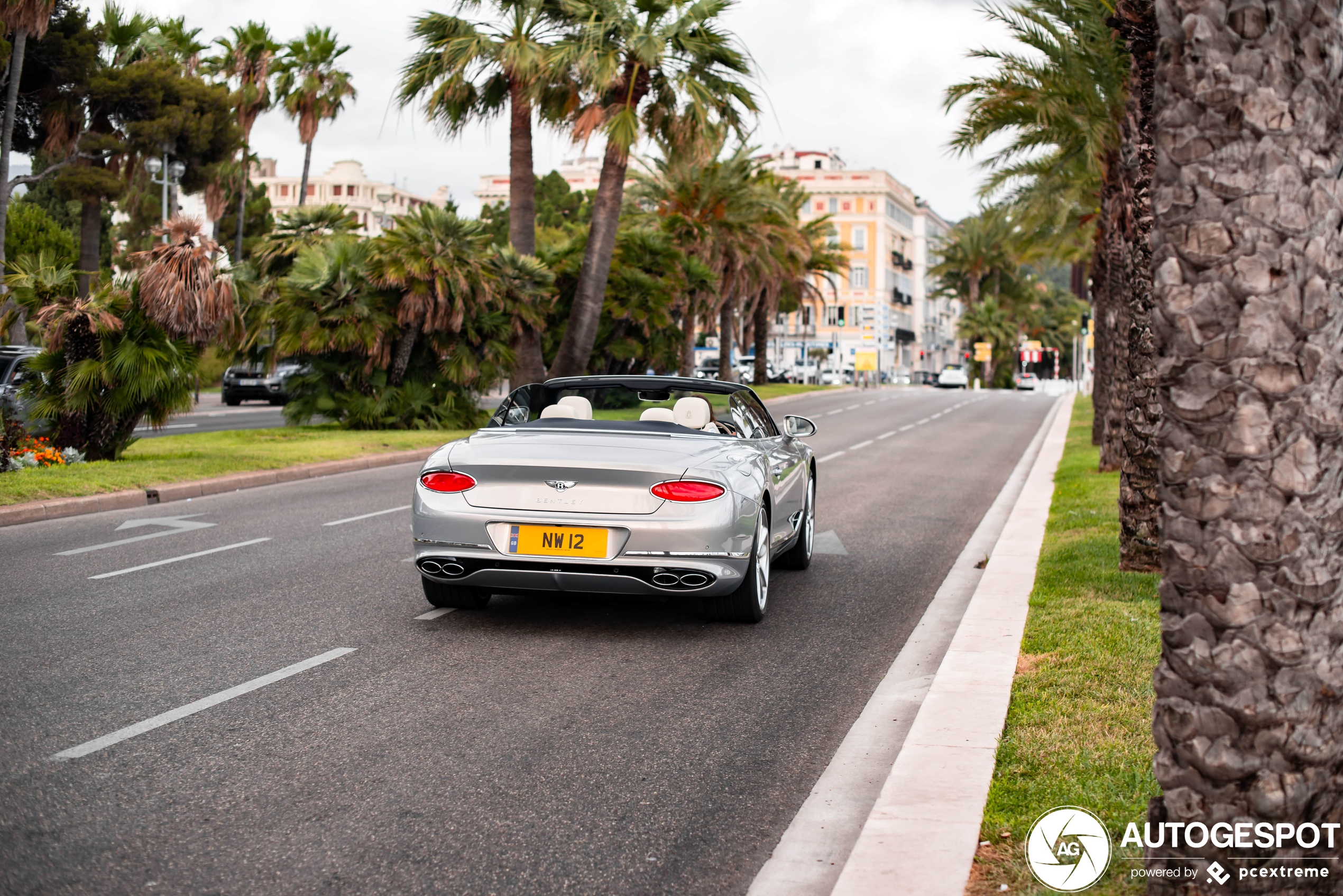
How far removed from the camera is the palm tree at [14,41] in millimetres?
30875

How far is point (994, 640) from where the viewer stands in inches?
273

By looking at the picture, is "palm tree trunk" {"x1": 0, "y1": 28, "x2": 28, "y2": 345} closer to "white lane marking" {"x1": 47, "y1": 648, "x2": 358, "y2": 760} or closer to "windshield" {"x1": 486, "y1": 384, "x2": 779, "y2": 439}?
"windshield" {"x1": 486, "y1": 384, "x2": 779, "y2": 439}

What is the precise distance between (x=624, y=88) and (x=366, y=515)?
17415mm

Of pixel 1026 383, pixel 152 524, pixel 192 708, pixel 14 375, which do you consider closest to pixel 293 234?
pixel 14 375

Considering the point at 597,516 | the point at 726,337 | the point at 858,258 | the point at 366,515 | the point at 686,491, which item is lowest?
the point at 366,515

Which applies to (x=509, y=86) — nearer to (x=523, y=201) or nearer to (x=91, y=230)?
(x=523, y=201)

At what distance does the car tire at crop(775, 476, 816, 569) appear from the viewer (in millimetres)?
9641

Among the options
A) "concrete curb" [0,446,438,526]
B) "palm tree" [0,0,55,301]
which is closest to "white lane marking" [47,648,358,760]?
"concrete curb" [0,446,438,526]

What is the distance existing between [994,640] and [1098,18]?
12.1 m

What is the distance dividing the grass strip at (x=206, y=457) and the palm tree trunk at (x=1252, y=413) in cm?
1190

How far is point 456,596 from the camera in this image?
25.9 ft

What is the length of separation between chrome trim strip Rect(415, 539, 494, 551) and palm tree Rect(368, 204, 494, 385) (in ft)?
57.6

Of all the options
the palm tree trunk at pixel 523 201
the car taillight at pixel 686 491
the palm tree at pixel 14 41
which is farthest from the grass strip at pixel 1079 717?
the palm tree at pixel 14 41

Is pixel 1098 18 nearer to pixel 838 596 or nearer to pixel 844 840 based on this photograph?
pixel 838 596
